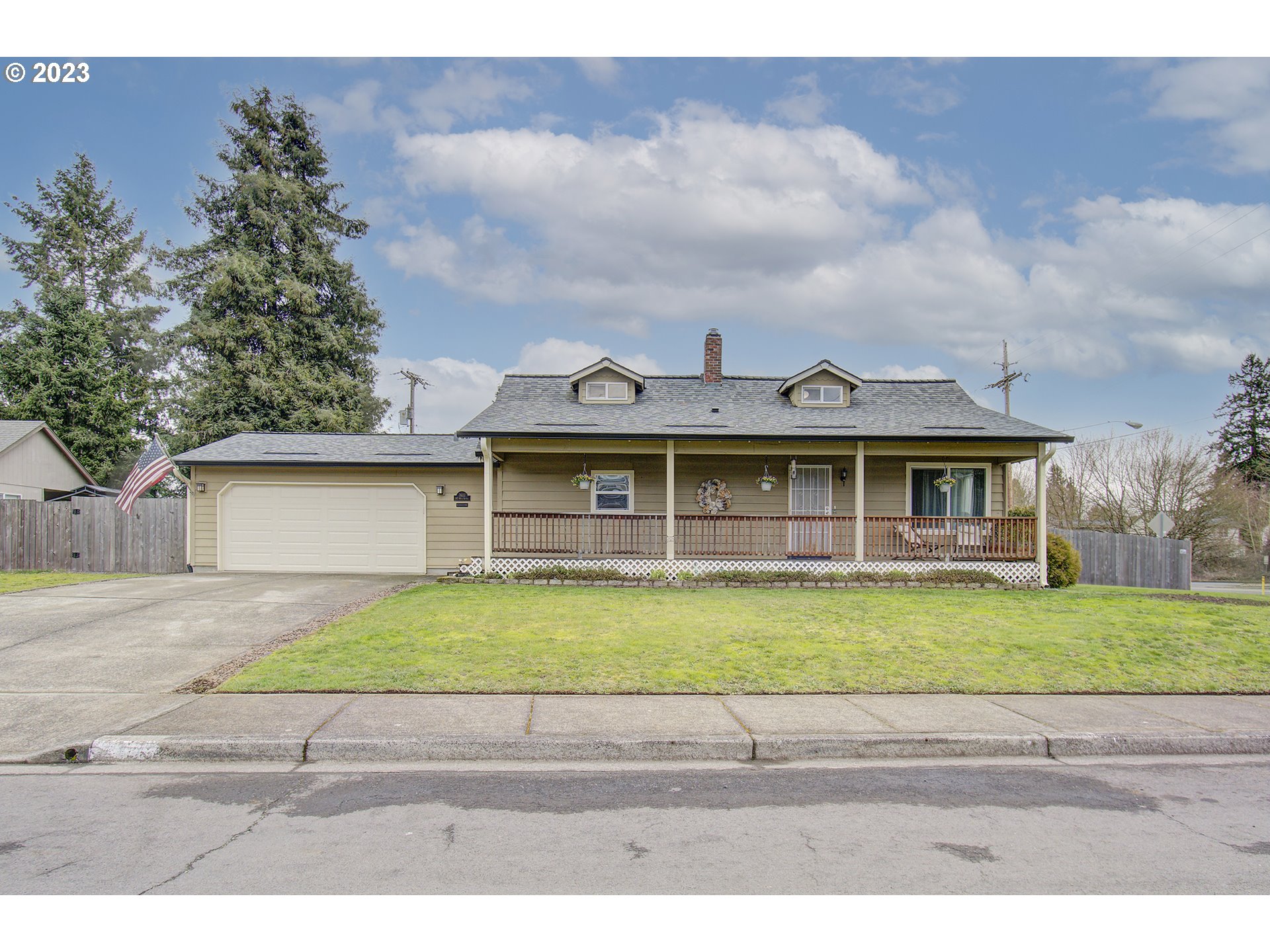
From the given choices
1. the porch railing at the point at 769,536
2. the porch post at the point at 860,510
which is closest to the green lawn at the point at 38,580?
the porch railing at the point at 769,536

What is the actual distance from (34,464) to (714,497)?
25181mm

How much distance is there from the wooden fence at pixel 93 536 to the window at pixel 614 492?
32.1 ft

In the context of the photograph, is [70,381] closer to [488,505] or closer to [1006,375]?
[488,505]

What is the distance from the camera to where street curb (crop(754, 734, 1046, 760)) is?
5109mm

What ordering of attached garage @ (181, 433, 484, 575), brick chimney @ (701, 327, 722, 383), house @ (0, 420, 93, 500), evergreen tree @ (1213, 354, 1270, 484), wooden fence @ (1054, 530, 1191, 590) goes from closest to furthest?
attached garage @ (181, 433, 484, 575)
brick chimney @ (701, 327, 722, 383)
wooden fence @ (1054, 530, 1191, 590)
house @ (0, 420, 93, 500)
evergreen tree @ (1213, 354, 1270, 484)

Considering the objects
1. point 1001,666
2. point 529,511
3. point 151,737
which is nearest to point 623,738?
point 151,737

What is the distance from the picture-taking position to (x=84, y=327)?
2856 cm

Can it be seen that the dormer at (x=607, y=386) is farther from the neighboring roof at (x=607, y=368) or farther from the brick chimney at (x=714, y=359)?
the brick chimney at (x=714, y=359)

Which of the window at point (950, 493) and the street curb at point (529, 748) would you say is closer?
the street curb at point (529, 748)

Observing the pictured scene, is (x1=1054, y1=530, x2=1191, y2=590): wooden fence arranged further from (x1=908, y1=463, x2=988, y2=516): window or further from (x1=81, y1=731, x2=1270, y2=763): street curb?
(x1=81, y1=731, x2=1270, y2=763): street curb

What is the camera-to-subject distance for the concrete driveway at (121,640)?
5.59 meters

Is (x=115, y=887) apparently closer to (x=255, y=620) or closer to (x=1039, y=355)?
(x=255, y=620)

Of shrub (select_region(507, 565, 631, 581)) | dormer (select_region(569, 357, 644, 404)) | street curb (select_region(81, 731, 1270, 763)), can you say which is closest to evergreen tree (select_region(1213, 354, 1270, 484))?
dormer (select_region(569, 357, 644, 404))

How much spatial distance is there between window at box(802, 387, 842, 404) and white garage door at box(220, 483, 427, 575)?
9.67 meters
